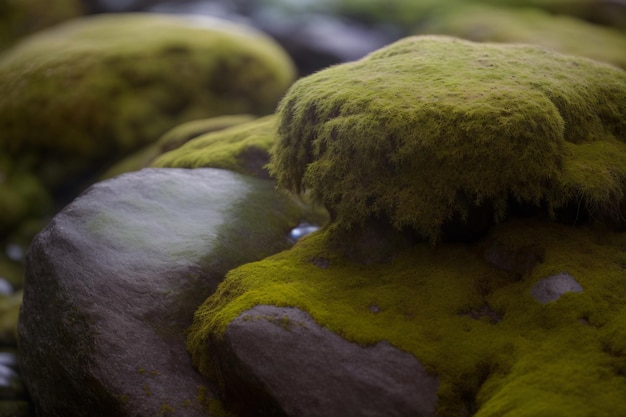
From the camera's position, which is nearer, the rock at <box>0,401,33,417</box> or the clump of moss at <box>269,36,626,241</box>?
the clump of moss at <box>269,36,626,241</box>

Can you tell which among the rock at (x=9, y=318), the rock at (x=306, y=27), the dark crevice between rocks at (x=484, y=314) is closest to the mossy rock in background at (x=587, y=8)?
the rock at (x=306, y=27)

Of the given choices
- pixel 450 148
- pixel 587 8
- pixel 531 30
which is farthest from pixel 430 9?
pixel 450 148

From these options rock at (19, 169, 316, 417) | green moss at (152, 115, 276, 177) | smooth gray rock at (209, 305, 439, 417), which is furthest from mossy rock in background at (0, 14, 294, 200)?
smooth gray rock at (209, 305, 439, 417)

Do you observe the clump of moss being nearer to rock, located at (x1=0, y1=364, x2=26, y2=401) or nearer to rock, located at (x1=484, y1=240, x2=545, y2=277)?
rock, located at (x1=484, y1=240, x2=545, y2=277)

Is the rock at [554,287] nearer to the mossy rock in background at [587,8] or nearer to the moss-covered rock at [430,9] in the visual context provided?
the moss-covered rock at [430,9]

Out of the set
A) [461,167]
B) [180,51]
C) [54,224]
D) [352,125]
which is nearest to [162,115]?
[180,51]

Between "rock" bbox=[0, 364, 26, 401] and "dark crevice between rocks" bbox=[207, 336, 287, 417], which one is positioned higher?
"dark crevice between rocks" bbox=[207, 336, 287, 417]
